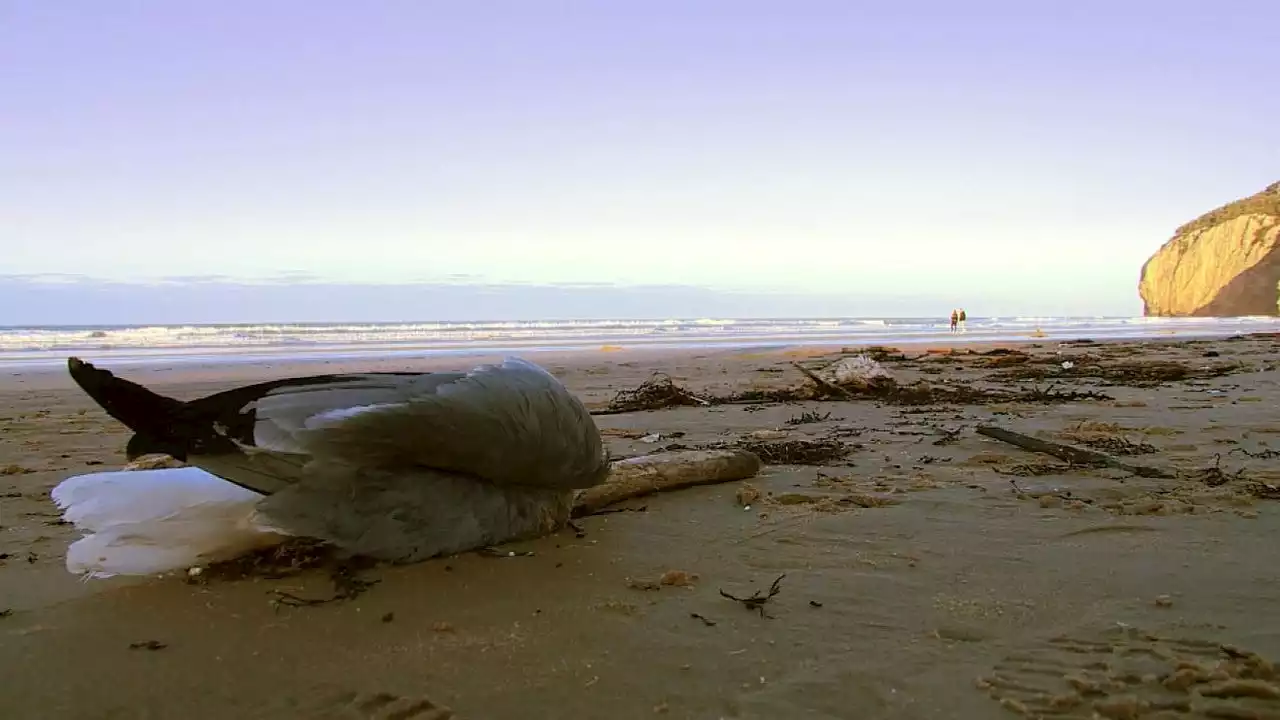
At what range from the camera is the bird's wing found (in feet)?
7.04

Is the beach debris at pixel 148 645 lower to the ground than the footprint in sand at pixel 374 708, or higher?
higher

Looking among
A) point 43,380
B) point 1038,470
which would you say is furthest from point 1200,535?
point 43,380

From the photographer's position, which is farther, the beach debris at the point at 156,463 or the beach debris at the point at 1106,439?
the beach debris at the point at 1106,439

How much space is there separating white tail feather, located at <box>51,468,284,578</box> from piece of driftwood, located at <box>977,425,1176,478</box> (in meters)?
3.40

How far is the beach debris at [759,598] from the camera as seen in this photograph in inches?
84.5

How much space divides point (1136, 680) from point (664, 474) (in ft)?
6.72

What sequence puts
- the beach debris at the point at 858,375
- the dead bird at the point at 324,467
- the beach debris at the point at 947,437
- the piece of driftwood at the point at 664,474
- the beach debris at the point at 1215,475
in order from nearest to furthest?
the dead bird at the point at 324,467
the piece of driftwood at the point at 664,474
the beach debris at the point at 1215,475
the beach debris at the point at 947,437
the beach debris at the point at 858,375

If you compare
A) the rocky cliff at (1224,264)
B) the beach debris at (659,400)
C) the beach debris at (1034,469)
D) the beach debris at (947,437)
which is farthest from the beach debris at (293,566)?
the rocky cliff at (1224,264)

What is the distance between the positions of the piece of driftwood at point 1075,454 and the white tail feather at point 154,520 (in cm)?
340

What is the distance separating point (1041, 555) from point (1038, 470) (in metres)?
1.36

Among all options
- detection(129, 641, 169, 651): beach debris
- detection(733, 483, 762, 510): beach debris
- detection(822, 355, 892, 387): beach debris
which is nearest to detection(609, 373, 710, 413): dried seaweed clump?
detection(822, 355, 892, 387): beach debris

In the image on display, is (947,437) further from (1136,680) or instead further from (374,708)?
(374,708)

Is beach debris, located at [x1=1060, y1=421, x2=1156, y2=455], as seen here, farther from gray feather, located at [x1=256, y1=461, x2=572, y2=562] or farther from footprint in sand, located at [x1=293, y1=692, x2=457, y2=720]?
footprint in sand, located at [x1=293, y1=692, x2=457, y2=720]

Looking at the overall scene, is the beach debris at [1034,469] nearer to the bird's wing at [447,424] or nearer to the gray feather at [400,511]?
the bird's wing at [447,424]
